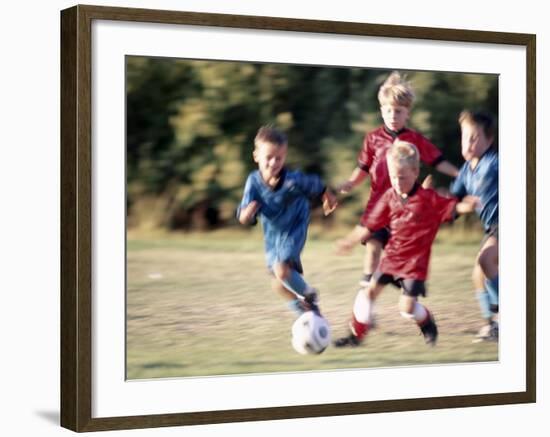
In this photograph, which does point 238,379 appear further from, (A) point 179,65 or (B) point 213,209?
(A) point 179,65

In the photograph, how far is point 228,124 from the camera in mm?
6059

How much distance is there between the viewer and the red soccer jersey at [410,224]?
250 inches

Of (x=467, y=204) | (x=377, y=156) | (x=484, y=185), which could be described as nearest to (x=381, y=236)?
(x=377, y=156)

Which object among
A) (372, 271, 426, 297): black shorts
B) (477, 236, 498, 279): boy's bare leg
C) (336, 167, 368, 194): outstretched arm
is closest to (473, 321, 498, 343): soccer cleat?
(477, 236, 498, 279): boy's bare leg

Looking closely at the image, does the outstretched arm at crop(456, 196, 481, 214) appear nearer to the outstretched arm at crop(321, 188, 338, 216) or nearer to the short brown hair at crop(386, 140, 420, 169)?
the short brown hair at crop(386, 140, 420, 169)

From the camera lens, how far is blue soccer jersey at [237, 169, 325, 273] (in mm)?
6113

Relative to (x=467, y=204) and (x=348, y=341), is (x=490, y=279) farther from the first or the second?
(x=348, y=341)

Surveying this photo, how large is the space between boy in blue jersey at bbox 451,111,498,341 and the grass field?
11 centimetres

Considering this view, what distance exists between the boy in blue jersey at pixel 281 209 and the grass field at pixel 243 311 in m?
0.05

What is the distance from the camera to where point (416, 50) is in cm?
638

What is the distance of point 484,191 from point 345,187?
0.66 m

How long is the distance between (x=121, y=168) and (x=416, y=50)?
4.55ft

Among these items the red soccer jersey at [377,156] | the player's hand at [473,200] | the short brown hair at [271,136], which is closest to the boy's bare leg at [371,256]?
the red soccer jersey at [377,156]

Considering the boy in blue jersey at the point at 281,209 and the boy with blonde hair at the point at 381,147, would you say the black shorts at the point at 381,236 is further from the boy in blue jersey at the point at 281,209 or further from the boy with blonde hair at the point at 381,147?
the boy in blue jersey at the point at 281,209
